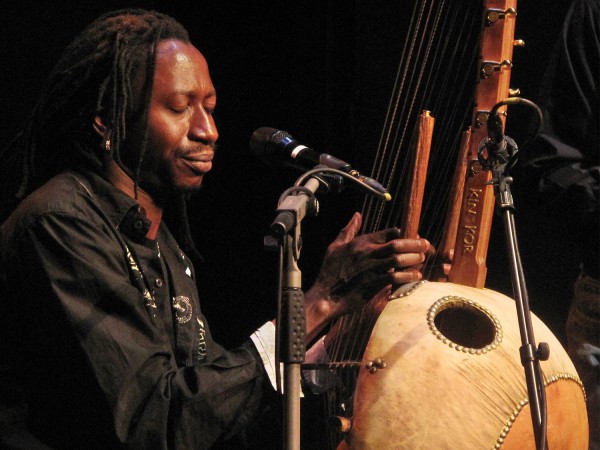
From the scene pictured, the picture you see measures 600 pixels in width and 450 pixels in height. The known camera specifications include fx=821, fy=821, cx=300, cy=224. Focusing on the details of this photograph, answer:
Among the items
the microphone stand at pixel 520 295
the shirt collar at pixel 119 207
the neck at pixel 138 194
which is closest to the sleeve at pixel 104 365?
the shirt collar at pixel 119 207

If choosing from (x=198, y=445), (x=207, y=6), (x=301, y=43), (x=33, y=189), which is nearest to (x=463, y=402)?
(x=198, y=445)

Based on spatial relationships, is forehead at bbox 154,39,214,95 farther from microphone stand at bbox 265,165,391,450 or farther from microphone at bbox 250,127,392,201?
microphone stand at bbox 265,165,391,450

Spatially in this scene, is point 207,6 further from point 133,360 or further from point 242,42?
point 133,360

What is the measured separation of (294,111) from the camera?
3.81 meters

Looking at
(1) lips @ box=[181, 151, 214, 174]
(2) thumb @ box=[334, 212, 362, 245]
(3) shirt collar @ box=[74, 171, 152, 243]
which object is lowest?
(3) shirt collar @ box=[74, 171, 152, 243]

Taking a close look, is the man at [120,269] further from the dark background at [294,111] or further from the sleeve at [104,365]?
the dark background at [294,111]

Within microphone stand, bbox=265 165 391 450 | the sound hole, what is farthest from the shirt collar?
the sound hole

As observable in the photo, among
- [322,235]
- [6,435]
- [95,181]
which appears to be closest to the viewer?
[6,435]

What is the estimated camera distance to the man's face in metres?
2.44

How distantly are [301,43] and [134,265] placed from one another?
1872 mm

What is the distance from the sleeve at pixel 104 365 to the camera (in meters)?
1.97

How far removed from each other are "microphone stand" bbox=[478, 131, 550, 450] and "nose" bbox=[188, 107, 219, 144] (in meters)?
0.85

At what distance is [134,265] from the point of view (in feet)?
7.54

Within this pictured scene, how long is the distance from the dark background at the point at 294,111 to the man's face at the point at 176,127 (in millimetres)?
1277
